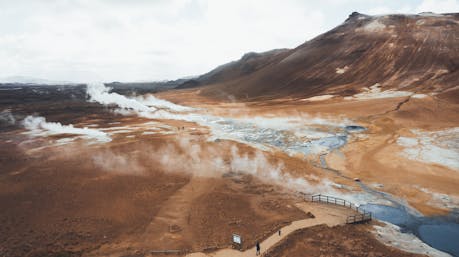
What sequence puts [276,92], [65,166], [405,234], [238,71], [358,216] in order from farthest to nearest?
[238,71] → [276,92] → [65,166] → [358,216] → [405,234]

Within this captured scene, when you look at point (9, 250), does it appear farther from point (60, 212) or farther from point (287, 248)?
point (287, 248)

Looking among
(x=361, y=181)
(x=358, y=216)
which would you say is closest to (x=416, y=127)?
(x=361, y=181)

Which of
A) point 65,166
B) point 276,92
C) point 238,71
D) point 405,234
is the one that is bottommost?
point 405,234

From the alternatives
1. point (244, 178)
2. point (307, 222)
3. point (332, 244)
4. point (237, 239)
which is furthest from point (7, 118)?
point (332, 244)

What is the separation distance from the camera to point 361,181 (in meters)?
31.2

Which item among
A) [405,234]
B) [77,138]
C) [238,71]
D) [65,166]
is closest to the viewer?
[405,234]

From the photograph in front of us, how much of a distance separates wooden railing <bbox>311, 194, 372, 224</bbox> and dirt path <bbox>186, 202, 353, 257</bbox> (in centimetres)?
52

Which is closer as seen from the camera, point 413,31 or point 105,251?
point 105,251

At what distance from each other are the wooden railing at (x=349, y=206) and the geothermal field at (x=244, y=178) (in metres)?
0.37

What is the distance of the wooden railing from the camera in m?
22.9

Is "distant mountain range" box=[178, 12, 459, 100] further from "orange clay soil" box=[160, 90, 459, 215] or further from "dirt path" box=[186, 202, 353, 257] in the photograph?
"dirt path" box=[186, 202, 353, 257]

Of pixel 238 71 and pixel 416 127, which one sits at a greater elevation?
pixel 238 71

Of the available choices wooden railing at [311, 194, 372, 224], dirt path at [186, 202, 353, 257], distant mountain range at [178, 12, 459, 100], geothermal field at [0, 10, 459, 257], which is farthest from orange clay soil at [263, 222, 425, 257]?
distant mountain range at [178, 12, 459, 100]

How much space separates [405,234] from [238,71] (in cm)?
12946
